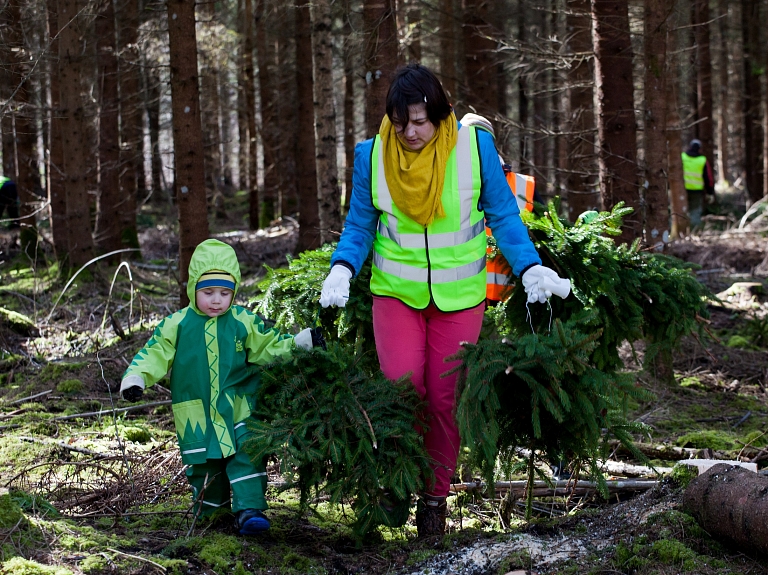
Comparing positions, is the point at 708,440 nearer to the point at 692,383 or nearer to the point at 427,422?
the point at 692,383

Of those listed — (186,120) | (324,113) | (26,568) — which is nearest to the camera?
(26,568)

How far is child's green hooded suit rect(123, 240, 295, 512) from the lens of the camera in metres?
4.02

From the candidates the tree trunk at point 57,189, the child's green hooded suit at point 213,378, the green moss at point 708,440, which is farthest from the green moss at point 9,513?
the tree trunk at point 57,189

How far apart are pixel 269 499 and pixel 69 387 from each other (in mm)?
2899

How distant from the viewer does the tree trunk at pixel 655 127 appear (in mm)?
7680

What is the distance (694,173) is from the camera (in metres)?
16.4

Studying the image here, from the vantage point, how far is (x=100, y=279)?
11023mm

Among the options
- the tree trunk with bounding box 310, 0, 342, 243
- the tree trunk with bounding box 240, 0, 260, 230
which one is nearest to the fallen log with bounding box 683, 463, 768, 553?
the tree trunk with bounding box 310, 0, 342, 243

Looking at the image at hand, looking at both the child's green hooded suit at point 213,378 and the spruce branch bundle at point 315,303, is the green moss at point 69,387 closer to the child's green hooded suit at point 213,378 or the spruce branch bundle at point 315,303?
the spruce branch bundle at point 315,303

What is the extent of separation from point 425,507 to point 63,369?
4456mm

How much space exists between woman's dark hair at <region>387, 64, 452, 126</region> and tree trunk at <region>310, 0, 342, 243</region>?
17.9ft

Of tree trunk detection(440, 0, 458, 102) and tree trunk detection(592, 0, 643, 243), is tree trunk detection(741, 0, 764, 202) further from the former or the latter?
tree trunk detection(592, 0, 643, 243)

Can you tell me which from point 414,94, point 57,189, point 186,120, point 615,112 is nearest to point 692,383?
point 615,112

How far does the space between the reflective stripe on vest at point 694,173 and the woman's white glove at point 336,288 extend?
14.1 meters
